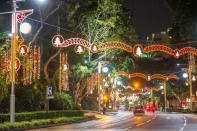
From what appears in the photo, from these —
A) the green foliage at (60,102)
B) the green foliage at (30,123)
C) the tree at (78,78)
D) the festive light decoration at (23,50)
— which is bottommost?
the green foliage at (30,123)

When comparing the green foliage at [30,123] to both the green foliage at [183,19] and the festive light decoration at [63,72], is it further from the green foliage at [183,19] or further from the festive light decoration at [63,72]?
the green foliage at [183,19]

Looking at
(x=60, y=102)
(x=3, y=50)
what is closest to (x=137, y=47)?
(x=3, y=50)

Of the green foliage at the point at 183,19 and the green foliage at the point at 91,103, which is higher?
the green foliage at the point at 183,19

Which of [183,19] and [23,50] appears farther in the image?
[23,50]

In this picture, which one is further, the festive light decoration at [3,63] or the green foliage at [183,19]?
the festive light decoration at [3,63]

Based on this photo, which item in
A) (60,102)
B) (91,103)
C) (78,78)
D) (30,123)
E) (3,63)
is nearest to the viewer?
(30,123)

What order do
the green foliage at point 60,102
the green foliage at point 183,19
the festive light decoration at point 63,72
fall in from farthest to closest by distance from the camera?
the green foliage at point 60,102 → the festive light decoration at point 63,72 → the green foliage at point 183,19

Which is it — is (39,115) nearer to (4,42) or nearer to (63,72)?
(4,42)

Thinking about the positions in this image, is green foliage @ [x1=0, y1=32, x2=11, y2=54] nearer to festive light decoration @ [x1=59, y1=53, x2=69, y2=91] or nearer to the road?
the road

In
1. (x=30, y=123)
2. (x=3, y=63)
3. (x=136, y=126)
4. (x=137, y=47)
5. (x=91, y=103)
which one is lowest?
(x=136, y=126)

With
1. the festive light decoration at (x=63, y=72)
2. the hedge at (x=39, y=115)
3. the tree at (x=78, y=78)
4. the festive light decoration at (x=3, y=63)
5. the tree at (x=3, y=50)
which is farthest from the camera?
the tree at (x=78, y=78)

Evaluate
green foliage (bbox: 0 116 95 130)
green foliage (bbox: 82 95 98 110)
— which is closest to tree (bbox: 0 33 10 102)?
green foliage (bbox: 0 116 95 130)

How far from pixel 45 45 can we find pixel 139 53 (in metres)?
15.9

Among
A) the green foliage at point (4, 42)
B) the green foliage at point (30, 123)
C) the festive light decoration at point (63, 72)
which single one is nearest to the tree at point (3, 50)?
the green foliage at point (4, 42)
